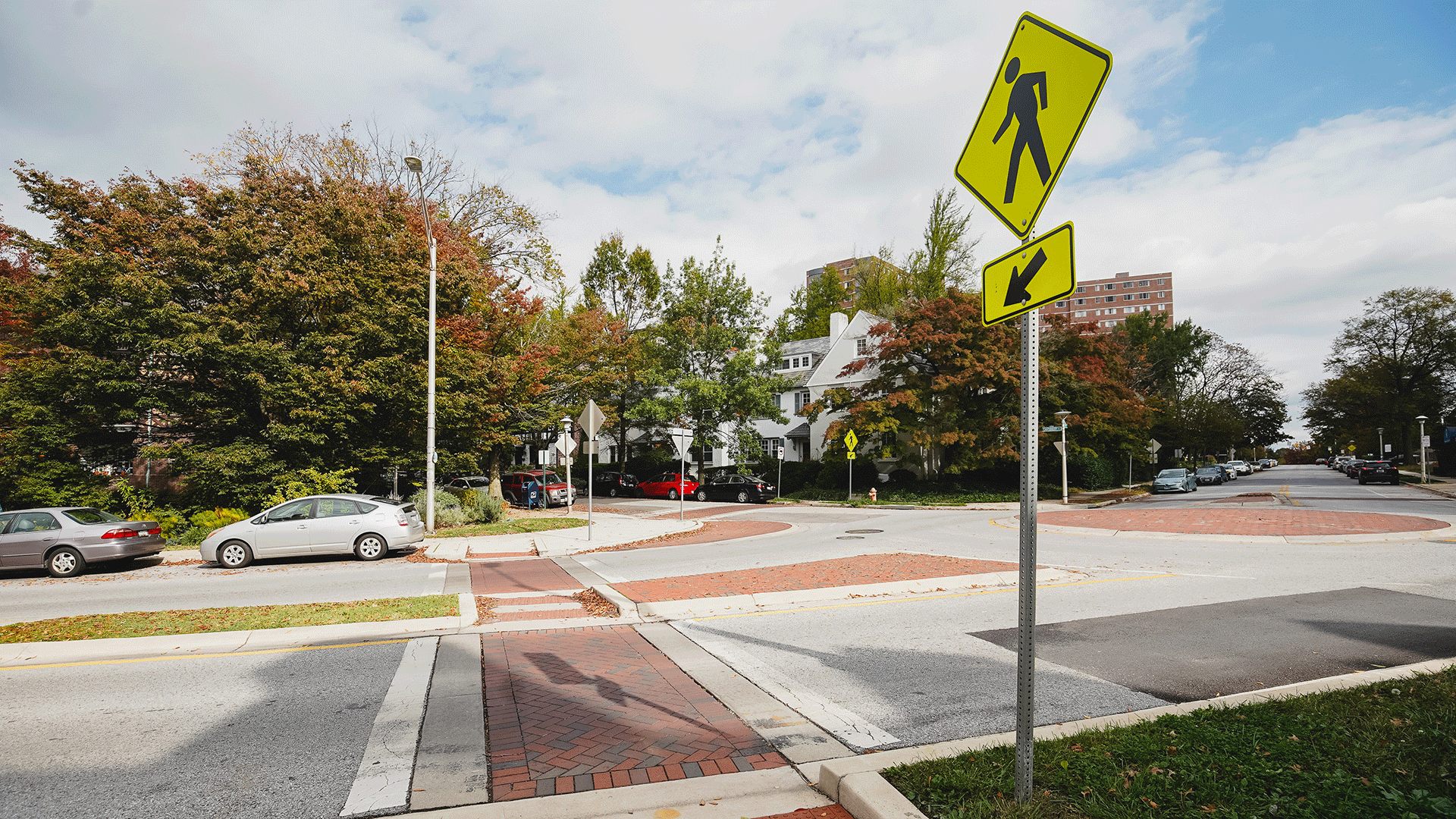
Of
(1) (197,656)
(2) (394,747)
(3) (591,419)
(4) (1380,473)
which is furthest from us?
(4) (1380,473)

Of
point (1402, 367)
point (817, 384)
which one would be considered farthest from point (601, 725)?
point (1402, 367)

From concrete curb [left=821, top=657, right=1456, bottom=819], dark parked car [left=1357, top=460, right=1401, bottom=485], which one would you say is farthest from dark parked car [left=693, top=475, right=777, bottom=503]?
dark parked car [left=1357, top=460, right=1401, bottom=485]

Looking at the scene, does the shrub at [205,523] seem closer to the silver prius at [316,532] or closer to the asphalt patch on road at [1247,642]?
the silver prius at [316,532]

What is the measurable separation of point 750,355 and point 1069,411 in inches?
635

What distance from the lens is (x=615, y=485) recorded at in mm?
44969

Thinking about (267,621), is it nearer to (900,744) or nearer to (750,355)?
(900,744)

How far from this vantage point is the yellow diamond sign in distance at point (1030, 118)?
2932 mm

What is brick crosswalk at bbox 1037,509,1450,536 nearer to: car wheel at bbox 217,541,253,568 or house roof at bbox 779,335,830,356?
car wheel at bbox 217,541,253,568

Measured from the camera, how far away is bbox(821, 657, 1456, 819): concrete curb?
3.36 metres

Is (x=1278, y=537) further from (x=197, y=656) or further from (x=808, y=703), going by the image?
(x=197, y=656)

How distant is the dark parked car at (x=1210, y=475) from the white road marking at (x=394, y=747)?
196 ft

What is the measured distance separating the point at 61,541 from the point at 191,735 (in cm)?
1314

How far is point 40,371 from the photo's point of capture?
61.2 feet

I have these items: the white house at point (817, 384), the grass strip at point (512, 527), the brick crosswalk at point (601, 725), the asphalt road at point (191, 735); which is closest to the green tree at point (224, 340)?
the grass strip at point (512, 527)
